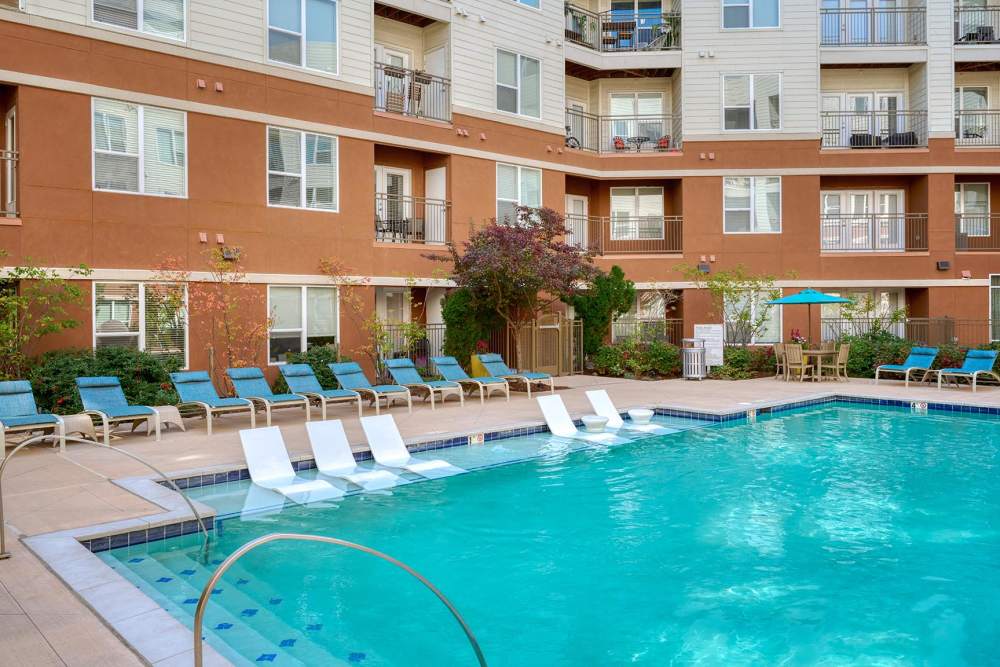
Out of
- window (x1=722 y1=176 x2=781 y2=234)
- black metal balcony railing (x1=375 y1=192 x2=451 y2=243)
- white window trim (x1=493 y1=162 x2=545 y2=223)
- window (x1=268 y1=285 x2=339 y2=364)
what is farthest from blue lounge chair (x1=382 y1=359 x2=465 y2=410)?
window (x1=722 y1=176 x2=781 y2=234)

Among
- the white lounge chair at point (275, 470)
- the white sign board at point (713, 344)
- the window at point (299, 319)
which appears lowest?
the white lounge chair at point (275, 470)

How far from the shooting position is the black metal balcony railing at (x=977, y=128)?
23.6 meters

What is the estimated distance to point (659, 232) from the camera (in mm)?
23922

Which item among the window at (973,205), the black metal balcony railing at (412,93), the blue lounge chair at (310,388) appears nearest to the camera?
the blue lounge chair at (310,388)

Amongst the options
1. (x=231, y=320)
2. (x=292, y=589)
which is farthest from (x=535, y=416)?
(x=292, y=589)

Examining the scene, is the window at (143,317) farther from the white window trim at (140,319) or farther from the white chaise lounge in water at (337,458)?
the white chaise lounge in water at (337,458)

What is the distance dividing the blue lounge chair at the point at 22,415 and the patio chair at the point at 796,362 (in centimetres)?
1546

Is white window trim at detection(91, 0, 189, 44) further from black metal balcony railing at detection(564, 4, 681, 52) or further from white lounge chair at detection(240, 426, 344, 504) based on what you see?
black metal balcony railing at detection(564, 4, 681, 52)

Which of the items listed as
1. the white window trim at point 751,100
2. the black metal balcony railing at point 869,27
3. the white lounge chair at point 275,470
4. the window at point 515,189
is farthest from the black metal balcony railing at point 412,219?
the black metal balcony railing at point 869,27

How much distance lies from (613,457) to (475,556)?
14.1 feet

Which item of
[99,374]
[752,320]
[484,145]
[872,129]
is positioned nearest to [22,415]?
[99,374]

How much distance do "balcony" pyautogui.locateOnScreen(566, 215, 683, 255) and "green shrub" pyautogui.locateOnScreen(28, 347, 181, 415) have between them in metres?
13.6

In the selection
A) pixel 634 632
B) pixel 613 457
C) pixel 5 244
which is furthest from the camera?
pixel 5 244

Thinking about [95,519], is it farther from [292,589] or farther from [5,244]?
[5,244]
